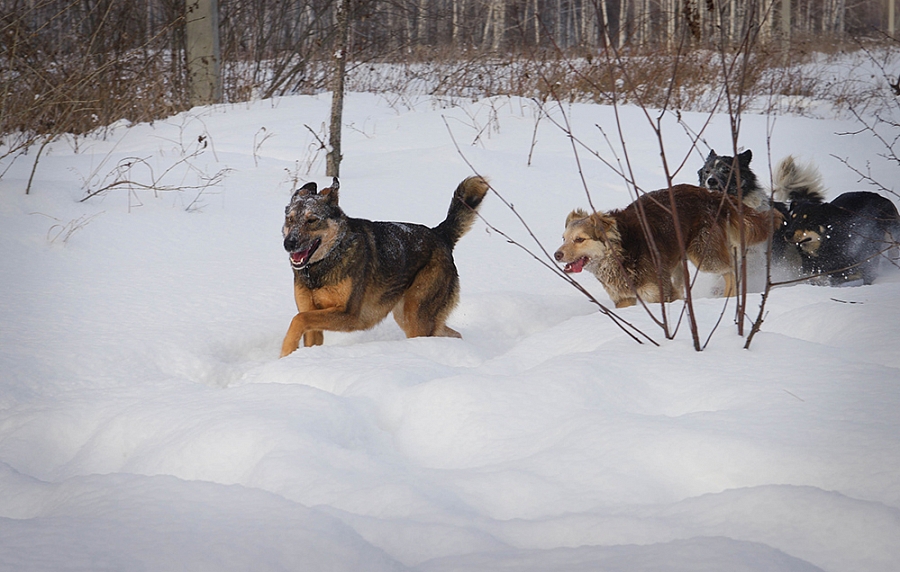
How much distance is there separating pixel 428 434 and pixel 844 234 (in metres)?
4.54

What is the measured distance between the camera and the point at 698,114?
11.8 metres

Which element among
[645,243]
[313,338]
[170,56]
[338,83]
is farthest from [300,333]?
[170,56]

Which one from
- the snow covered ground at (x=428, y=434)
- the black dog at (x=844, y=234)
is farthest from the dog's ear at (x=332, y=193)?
the black dog at (x=844, y=234)

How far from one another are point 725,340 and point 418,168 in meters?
5.60

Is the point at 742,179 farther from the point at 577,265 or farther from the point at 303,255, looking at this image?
the point at 303,255

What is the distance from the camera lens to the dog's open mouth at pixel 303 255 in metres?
4.27

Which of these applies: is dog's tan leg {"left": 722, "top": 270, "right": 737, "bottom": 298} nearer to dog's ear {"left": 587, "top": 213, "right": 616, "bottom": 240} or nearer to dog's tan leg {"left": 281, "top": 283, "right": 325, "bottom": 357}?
dog's ear {"left": 587, "top": 213, "right": 616, "bottom": 240}

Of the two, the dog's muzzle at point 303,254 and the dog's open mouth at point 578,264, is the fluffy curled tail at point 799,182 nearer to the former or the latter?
the dog's open mouth at point 578,264

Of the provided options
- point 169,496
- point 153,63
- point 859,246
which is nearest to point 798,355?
point 169,496

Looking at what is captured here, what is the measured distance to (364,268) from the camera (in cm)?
453

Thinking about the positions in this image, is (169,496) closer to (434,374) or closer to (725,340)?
(434,374)

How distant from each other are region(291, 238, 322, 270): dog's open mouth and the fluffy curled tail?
175 inches

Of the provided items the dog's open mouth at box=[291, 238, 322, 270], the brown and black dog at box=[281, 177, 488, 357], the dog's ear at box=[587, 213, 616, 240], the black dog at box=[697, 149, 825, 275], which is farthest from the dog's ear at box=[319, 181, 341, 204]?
the black dog at box=[697, 149, 825, 275]

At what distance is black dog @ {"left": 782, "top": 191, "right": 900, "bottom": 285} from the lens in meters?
5.71
